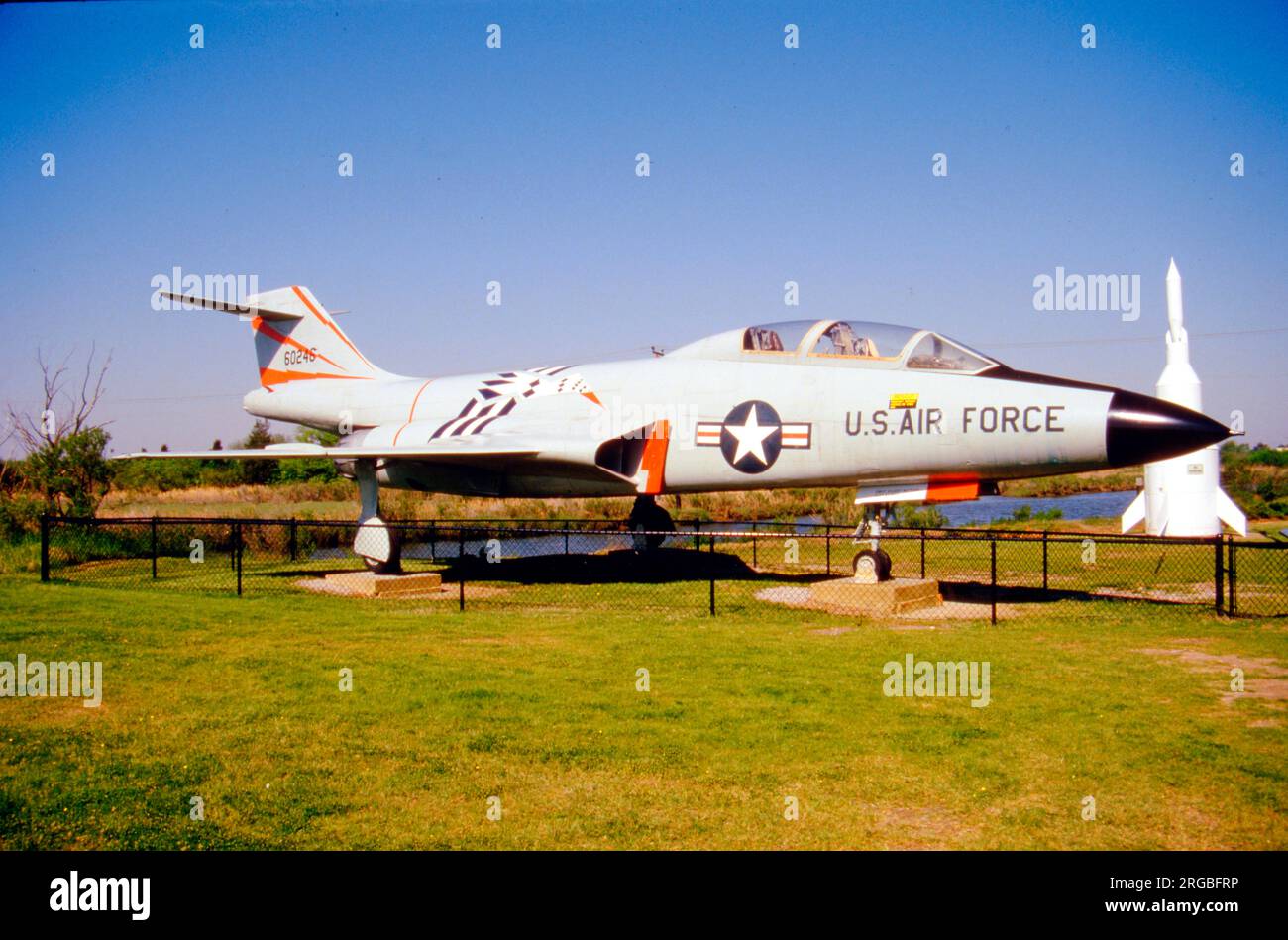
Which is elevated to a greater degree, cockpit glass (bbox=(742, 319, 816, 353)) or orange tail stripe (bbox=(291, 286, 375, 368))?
orange tail stripe (bbox=(291, 286, 375, 368))

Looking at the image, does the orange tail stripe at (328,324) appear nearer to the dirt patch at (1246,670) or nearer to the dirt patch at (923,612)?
the dirt patch at (923,612)

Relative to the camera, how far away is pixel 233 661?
903 centimetres

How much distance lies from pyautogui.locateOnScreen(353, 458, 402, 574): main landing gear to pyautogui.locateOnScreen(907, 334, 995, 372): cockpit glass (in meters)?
9.14

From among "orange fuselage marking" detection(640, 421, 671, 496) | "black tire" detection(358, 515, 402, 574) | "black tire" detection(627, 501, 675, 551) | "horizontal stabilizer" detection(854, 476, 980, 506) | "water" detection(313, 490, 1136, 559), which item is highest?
"orange fuselage marking" detection(640, 421, 671, 496)

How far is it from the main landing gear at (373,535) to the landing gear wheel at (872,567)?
25.7 ft

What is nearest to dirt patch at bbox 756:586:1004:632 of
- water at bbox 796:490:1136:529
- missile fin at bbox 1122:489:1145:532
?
missile fin at bbox 1122:489:1145:532

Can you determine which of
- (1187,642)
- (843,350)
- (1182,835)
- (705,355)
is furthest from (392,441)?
(1182,835)

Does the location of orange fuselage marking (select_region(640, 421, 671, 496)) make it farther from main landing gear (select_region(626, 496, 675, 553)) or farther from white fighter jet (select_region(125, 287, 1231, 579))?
main landing gear (select_region(626, 496, 675, 553))

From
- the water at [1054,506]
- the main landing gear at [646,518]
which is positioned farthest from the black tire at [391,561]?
the water at [1054,506]

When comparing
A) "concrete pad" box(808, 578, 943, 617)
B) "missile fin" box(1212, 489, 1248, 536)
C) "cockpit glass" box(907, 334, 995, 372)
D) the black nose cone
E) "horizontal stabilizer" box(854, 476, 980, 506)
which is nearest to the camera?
the black nose cone

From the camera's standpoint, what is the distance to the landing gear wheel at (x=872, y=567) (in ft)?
44.3

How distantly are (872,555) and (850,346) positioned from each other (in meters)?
3.04

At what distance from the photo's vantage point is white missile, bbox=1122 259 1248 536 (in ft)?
78.1

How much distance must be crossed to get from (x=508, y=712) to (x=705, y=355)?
8688mm
